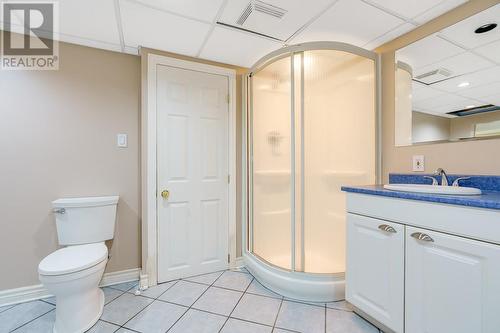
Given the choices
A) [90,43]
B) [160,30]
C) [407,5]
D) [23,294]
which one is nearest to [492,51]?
[407,5]

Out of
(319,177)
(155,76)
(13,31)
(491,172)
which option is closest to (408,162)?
(491,172)

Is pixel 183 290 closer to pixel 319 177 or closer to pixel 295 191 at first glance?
pixel 295 191

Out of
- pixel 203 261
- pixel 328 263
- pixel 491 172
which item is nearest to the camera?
pixel 491 172

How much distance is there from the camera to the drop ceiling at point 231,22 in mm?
1480

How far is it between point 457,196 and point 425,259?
347 millimetres

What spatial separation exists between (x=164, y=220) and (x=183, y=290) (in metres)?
0.62

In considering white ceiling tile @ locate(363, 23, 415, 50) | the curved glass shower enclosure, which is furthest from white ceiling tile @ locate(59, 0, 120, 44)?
white ceiling tile @ locate(363, 23, 415, 50)

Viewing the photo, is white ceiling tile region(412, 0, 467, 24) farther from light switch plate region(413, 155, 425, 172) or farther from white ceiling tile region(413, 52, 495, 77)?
light switch plate region(413, 155, 425, 172)

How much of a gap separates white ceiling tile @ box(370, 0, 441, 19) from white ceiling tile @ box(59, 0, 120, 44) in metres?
1.74

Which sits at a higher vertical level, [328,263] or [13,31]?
[13,31]

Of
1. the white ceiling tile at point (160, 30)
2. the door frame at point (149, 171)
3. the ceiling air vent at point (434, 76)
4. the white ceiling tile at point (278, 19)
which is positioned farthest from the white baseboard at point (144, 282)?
the ceiling air vent at point (434, 76)

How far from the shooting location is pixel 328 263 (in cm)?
194

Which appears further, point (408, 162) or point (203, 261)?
point (203, 261)

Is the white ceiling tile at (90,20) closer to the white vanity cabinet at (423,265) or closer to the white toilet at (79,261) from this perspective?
the white toilet at (79,261)
